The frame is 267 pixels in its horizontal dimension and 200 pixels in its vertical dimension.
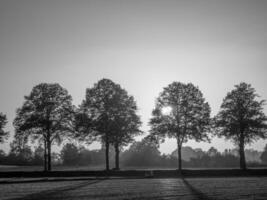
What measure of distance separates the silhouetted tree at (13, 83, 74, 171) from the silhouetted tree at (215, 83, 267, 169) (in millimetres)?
26591

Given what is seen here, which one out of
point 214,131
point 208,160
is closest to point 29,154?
point 208,160

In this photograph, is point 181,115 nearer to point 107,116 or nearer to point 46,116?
point 107,116

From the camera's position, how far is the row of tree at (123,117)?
5166 centimetres

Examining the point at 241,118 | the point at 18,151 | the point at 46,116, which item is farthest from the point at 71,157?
the point at 241,118

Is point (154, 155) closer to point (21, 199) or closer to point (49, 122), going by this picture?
point (49, 122)

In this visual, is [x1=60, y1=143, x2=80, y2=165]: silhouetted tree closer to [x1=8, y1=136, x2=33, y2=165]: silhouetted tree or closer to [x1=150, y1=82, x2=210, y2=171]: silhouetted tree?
[x1=8, y1=136, x2=33, y2=165]: silhouetted tree

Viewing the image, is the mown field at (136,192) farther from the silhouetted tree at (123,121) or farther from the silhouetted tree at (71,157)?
the silhouetted tree at (71,157)

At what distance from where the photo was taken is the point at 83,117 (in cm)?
5178

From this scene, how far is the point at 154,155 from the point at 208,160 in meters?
15.2

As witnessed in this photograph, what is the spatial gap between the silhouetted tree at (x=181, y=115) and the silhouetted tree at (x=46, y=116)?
15.2 metres

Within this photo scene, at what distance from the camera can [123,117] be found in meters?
52.2

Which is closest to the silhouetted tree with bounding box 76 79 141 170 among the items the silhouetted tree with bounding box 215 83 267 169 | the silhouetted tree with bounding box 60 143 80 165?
the silhouetted tree with bounding box 215 83 267 169

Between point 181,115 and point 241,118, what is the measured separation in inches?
408

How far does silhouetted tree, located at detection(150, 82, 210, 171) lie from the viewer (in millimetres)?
51750
